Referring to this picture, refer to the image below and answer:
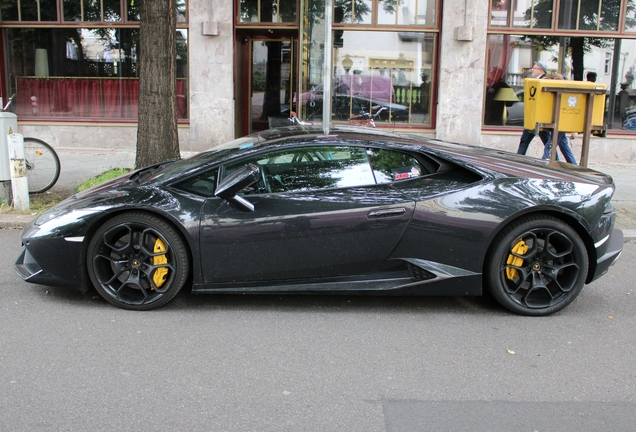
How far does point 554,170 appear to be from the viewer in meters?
4.63

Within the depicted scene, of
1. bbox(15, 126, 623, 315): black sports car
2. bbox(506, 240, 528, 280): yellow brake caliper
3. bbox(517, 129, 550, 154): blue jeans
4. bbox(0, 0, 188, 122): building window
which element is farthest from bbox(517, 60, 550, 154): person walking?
bbox(0, 0, 188, 122): building window

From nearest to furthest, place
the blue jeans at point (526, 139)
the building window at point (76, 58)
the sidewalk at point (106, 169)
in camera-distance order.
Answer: the sidewalk at point (106, 169)
the blue jeans at point (526, 139)
the building window at point (76, 58)

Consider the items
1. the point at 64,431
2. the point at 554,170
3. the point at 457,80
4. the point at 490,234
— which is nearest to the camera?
the point at 64,431

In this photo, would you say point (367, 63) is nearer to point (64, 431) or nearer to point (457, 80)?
point (457, 80)

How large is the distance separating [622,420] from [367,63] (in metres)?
9.89

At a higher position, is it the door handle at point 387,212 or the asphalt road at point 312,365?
the door handle at point 387,212

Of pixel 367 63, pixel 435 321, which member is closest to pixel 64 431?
pixel 435 321

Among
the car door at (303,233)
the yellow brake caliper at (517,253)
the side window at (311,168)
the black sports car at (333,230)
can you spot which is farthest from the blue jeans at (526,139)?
the car door at (303,233)

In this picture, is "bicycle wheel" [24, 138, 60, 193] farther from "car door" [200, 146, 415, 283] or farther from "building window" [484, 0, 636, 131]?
"building window" [484, 0, 636, 131]

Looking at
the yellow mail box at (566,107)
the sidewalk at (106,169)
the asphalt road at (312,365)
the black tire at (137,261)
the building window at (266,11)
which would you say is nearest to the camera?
the asphalt road at (312,365)

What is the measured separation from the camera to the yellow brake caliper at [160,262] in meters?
4.35

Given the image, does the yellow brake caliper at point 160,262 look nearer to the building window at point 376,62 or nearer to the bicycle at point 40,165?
the bicycle at point 40,165

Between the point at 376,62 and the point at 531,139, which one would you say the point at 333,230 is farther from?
the point at 376,62

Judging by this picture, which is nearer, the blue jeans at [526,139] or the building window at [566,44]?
the blue jeans at [526,139]
